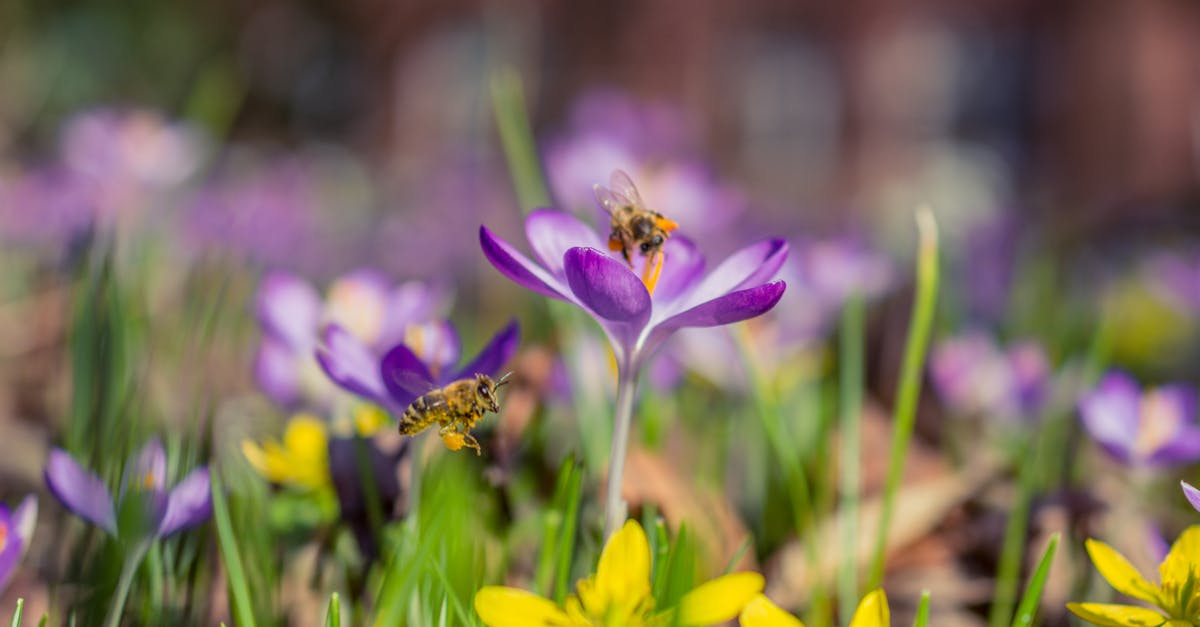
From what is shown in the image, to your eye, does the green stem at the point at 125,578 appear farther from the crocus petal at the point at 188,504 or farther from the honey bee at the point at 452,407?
the honey bee at the point at 452,407

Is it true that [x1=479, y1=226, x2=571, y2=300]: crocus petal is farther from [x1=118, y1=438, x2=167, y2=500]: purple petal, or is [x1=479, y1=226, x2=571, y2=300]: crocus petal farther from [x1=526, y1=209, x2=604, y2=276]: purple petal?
[x1=118, y1=438, x2=167, y2=500]: purple petal

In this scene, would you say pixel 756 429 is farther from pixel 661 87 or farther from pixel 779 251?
pixel 661 87

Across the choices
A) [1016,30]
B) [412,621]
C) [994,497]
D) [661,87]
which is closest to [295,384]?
[412,621]

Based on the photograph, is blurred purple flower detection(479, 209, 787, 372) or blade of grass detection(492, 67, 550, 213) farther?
blade of grass detection(492, 67, 550, 213)

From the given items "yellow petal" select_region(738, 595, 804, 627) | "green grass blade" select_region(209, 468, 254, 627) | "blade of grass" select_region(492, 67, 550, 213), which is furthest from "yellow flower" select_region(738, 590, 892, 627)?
"blade of grass" select_region(492, 67, 550, 213)

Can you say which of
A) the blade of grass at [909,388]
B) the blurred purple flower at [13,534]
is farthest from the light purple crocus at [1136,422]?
the blurred purple flower at [13,534]
